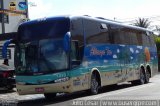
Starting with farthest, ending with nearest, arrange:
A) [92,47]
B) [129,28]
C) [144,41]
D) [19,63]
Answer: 1. [144,41]
2. [129,28]
3. [92,47]
4. [19,63]

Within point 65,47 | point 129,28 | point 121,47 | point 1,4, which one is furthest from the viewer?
point 1,4

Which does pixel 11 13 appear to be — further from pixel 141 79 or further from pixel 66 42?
pixel 66 42

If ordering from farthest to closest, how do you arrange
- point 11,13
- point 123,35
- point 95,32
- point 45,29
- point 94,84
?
point 11,13 < point 123,35 < point 95,32 < point 94,84 < point 45,29

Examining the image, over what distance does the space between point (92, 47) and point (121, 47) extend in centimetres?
420

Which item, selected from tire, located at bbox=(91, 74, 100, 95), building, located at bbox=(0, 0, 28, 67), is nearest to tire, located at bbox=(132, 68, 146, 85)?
tire, located at bbox=(91, 74, 100, 95)

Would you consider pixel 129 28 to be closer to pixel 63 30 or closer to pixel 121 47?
pixel 121 47

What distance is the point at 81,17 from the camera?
18.4m

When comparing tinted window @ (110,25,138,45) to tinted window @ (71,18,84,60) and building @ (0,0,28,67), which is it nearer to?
tinted window @ (71,18,84,60)

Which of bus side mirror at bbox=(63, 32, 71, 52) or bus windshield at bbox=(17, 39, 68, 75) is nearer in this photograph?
bus side mirror at bbox=(63, 32, 71, 52)

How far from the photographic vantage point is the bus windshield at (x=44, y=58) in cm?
1692

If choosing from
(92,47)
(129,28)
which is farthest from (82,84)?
(129,28)

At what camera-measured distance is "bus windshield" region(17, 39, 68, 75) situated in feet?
55.5

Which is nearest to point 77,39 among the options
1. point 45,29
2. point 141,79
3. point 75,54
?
point 75,54

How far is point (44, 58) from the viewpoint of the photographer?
669 inches
